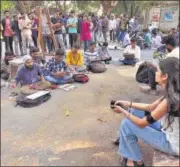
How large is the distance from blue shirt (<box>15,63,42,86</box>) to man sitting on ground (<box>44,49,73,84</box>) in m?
0.57

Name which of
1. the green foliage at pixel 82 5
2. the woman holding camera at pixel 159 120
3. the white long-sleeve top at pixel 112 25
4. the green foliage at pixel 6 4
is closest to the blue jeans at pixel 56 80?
the woman holding camera at pixel 159 120

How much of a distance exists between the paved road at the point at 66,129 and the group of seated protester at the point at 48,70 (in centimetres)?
41

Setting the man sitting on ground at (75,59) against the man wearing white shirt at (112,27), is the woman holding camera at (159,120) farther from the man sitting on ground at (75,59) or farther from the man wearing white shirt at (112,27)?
the man wearing white shirt at (112,27)

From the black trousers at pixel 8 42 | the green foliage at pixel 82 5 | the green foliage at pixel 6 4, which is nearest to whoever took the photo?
the black trousers at pixel 8 42

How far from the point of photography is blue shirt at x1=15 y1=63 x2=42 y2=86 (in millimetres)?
6820

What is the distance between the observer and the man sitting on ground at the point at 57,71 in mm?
7508

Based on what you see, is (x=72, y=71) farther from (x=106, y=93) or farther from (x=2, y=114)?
(x=2, y=114)

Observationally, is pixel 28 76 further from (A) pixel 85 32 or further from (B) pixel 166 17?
(B) pixel 166 17

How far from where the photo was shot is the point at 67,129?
16.2 ft

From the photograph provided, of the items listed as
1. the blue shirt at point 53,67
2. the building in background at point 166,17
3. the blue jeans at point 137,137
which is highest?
the blue jeans at point 137,137


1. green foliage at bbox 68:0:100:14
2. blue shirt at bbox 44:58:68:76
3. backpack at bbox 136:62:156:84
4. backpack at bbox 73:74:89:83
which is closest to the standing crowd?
blue shirt at bbox 44:58:68:76

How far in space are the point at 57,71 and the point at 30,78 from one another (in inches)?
35.2

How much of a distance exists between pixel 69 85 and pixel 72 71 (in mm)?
624

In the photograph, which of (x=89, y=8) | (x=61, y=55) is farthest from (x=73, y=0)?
(x=61, y=55)
